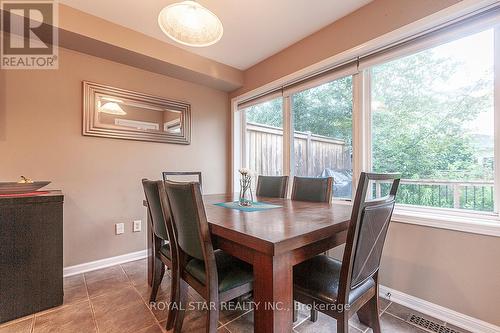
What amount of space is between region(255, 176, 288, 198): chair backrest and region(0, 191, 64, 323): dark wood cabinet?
1.83m

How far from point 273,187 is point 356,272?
1536mm

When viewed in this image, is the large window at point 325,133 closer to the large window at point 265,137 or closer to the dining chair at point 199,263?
the large window at point 265,137

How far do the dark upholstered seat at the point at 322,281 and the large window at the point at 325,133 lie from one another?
3.81ft

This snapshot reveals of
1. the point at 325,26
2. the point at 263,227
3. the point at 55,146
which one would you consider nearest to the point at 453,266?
the point at 263,227

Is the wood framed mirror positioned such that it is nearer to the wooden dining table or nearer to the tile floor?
the tile floor

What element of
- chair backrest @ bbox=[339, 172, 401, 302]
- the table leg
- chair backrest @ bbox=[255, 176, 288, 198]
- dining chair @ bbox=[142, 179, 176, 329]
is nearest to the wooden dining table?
the table leg

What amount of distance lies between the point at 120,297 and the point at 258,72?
9.63 ft

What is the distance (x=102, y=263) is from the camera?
2.48 meters

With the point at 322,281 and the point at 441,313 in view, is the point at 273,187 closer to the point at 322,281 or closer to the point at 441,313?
the point at 322,281

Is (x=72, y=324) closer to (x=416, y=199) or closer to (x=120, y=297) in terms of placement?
(x=120, y=297)

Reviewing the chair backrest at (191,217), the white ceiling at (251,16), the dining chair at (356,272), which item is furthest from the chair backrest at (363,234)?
the white ceiling at (251,16)

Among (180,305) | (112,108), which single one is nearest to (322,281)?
(180,305)

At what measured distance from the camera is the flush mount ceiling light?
1529mm

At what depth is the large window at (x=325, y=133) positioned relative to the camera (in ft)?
7.60
